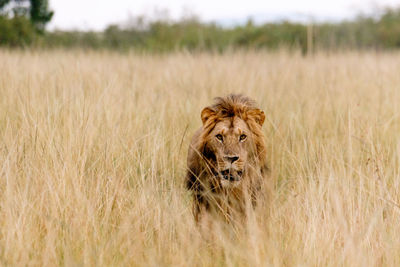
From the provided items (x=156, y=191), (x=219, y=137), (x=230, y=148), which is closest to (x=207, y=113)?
(x=219, y=137)

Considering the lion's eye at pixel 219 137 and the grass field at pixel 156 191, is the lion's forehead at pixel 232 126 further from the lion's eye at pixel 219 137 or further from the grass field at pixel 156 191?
the grass field at pixel 156 191

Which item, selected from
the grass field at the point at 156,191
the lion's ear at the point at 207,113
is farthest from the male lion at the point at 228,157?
the grass field at the point at 156,191

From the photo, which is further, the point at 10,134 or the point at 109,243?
the point at 10,134

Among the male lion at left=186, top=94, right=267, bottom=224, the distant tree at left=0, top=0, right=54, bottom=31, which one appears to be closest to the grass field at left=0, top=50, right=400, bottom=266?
the male lion at left=186, top=94, right=267, bottom=224

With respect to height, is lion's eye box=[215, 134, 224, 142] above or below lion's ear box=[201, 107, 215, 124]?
below

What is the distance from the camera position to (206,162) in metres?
3.01

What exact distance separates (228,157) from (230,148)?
5 cm

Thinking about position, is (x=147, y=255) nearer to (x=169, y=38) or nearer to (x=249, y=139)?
(x=249, y=139)

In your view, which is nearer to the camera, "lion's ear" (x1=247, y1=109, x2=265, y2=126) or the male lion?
the male lion

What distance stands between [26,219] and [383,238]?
1805 mm

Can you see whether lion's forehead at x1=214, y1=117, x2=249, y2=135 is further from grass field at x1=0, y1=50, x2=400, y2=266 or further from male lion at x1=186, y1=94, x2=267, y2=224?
grass field at x1=0, y1=50, x2=400, y2=266

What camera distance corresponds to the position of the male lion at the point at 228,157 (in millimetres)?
2824

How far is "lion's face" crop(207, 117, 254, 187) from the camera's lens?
110 inches

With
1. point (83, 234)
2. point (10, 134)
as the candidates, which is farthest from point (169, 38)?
point (83, 234)
